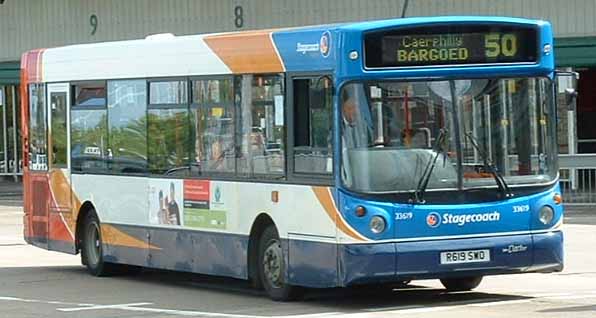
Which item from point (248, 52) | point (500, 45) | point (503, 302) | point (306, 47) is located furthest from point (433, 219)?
point (248, 52)

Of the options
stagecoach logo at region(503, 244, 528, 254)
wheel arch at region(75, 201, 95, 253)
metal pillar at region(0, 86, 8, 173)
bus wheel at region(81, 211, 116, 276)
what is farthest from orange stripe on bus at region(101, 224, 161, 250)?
metal pillar at region(0, 86, 8, 173)

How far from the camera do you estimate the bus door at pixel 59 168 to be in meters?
19.8

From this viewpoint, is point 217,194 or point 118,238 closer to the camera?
point 217,194

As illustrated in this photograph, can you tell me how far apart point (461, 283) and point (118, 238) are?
4.68m

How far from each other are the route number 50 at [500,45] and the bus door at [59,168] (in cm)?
692

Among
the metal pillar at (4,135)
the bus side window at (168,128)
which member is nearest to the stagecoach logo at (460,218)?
the bus side window at (168,128)

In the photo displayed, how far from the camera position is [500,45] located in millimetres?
14695

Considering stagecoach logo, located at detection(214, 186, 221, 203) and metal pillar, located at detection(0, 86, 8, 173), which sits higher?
metal pillar, located at detection(0, 86, 8, 173)

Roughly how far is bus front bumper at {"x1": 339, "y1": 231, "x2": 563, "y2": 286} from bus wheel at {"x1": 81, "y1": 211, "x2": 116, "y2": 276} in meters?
5.90

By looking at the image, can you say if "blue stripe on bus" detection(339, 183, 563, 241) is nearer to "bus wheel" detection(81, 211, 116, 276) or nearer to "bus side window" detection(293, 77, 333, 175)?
"bus side window" detection(293, 77, 333, 175)

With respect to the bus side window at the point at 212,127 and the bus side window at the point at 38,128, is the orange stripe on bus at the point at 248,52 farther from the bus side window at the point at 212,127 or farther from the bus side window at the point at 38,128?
the bus side window at the point at 38,128

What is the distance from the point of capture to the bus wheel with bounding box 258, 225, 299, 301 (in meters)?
15.1

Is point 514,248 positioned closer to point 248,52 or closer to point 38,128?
point 248,52

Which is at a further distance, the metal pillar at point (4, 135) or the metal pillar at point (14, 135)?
the metal pillar at point (4, 135)
